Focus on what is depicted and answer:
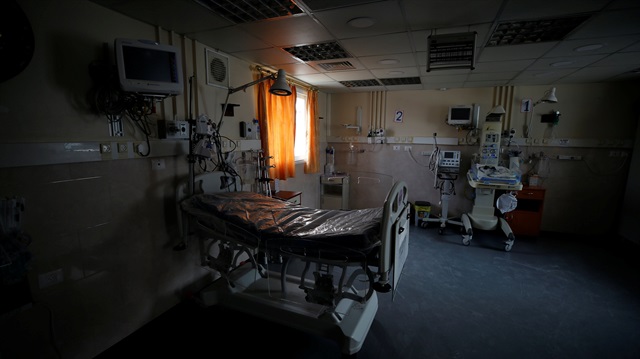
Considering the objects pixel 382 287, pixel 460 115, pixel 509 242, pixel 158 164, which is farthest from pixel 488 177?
pixel 158 164

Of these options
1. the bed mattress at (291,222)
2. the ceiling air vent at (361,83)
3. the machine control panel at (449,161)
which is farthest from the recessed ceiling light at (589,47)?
the bed mattress at (291,222)

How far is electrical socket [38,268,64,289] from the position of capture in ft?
5.52

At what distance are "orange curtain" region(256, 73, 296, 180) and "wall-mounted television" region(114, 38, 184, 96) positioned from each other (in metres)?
1.48

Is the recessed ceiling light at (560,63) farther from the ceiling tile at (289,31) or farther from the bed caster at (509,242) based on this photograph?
the ceiling tile at (289,31)

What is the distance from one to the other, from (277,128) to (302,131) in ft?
3.49

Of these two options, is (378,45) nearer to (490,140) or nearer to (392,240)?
(392,240)

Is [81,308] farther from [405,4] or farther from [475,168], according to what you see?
[475,168]

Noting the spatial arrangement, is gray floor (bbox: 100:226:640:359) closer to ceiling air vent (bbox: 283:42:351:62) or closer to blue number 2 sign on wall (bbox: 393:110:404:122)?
ceiling air vent (bbox: 283:42:351:62)

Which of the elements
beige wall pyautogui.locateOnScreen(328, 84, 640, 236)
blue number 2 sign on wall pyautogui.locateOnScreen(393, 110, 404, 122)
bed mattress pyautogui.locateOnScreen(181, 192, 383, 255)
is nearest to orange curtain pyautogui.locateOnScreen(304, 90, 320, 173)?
beige wall pyautogui.locateOnScreen(328, 84, 640, 236)

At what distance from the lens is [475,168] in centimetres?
428

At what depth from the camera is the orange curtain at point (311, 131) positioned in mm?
4793

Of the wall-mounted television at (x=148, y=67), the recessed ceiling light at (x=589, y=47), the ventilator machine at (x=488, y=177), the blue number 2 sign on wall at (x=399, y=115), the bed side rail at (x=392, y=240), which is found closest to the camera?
the bed side rail at (x=392, y=240)

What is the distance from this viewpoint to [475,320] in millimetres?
2432

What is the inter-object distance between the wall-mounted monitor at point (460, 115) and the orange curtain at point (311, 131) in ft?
7.49
